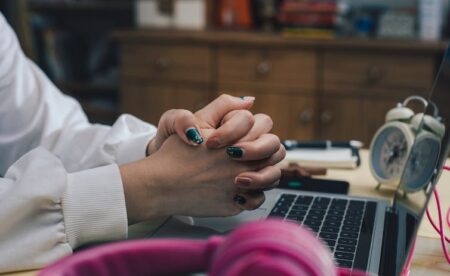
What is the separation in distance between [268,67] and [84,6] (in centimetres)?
111

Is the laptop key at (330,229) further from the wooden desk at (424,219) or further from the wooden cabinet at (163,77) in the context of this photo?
the wooden cabinet at (163,77)

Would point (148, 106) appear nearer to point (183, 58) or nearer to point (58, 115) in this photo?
point (183, 58)

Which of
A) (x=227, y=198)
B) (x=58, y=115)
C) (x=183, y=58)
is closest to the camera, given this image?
(x=227, y=198)

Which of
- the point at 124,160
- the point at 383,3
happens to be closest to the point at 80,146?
the point at 124,160

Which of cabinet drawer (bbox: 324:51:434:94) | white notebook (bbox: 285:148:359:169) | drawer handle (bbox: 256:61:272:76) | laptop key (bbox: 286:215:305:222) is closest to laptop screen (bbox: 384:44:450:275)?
laptop key (bbox: 286:215:305:222)

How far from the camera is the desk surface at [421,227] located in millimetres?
661

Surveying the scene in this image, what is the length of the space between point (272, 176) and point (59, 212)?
25cm

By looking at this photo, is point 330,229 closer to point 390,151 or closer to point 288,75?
point 390,151

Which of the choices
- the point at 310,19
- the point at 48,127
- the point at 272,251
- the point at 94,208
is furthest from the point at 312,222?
the point at 310,19

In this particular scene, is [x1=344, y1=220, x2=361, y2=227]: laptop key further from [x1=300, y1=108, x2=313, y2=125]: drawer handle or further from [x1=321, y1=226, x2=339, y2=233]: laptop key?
[x1=300, y1=108, x2=313, y2=125]: drawer handle

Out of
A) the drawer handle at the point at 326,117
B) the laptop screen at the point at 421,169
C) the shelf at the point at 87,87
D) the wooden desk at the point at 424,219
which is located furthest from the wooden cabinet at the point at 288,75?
the laptop screen at the point at 421,169

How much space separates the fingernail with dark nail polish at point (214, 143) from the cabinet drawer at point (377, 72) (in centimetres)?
175

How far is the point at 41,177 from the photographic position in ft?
A: 2.13

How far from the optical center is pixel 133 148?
945mm
